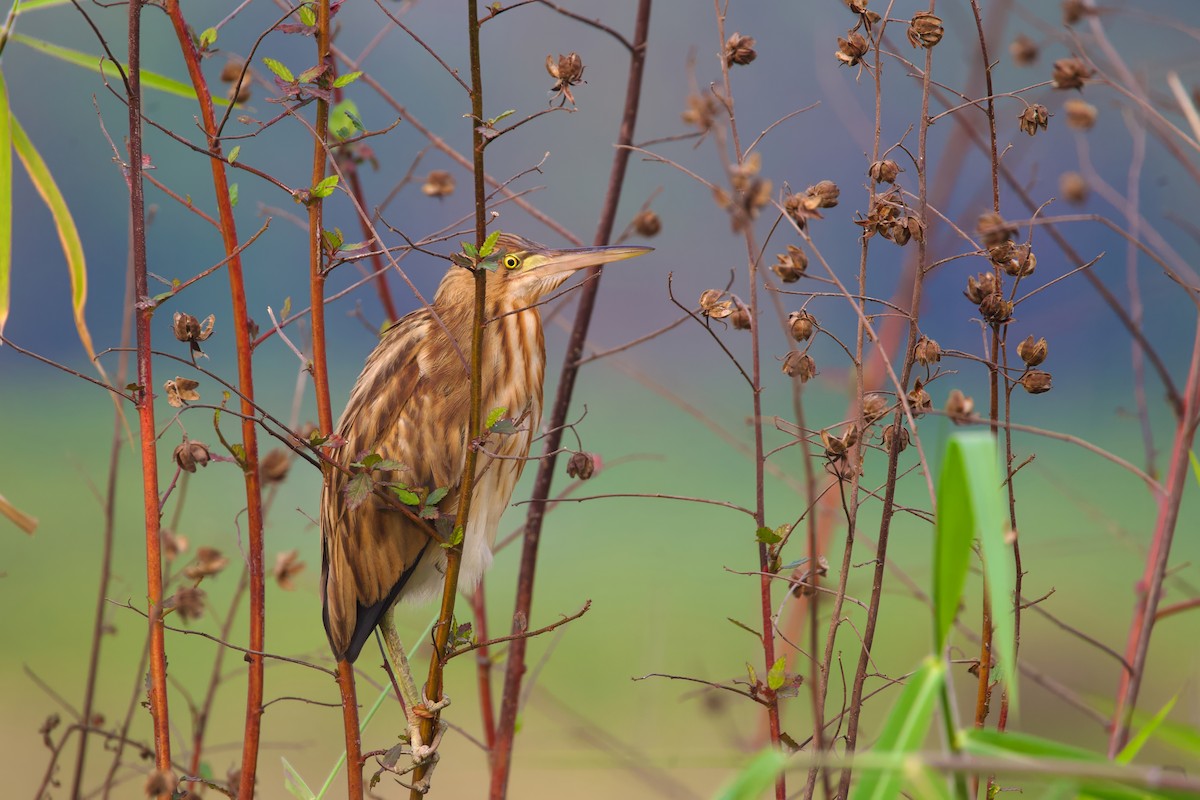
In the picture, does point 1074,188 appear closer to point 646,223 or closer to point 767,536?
point 767,536

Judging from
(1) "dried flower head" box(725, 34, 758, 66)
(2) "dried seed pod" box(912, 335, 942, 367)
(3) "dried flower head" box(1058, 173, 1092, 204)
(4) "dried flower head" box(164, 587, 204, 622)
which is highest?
(1) "dried flower head" box(725, 34, 758, 66)

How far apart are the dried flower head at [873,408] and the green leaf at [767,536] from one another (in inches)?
3.7

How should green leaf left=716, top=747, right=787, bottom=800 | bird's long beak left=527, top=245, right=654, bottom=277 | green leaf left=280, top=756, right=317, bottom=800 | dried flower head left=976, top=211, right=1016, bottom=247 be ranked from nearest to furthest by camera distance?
1. green leaf left=716, top=747, right=787, bottom=800
2. dried flower head left=976, top=211, right=1016, bottom=247
3. green leaf left=280, top=756, right=317, bottom=800
4. bird's long beak left=527, top=245, right=654, bottom=277

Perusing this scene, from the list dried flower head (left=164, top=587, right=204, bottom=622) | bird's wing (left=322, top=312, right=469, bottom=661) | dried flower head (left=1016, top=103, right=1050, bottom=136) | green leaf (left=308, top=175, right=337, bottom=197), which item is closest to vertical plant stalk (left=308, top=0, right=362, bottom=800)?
green leaf (left=308, top=175, right=337, bottom=197)

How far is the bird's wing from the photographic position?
1147mm

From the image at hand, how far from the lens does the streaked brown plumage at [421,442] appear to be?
1147 mm

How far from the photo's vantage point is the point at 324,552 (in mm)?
1179

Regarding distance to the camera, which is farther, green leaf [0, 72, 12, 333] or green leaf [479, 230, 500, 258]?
green leaf [0, 72, 12, 333]

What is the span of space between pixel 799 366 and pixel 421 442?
524mm

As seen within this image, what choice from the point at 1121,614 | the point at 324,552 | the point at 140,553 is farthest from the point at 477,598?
the point at 1121,614

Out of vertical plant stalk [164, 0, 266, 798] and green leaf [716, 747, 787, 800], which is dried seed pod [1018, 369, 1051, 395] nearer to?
green leaf [716, 747, 787, 800]

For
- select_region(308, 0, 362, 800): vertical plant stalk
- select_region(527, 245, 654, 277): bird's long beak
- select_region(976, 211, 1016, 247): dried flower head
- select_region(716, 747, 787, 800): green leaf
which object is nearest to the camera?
select_region(716, 747, 787, 800): green leaf

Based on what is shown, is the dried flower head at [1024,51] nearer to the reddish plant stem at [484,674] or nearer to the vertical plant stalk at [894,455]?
the vertical plant stalk at [894,455]

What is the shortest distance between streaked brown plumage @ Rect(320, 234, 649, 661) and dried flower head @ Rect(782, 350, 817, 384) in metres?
0.38
